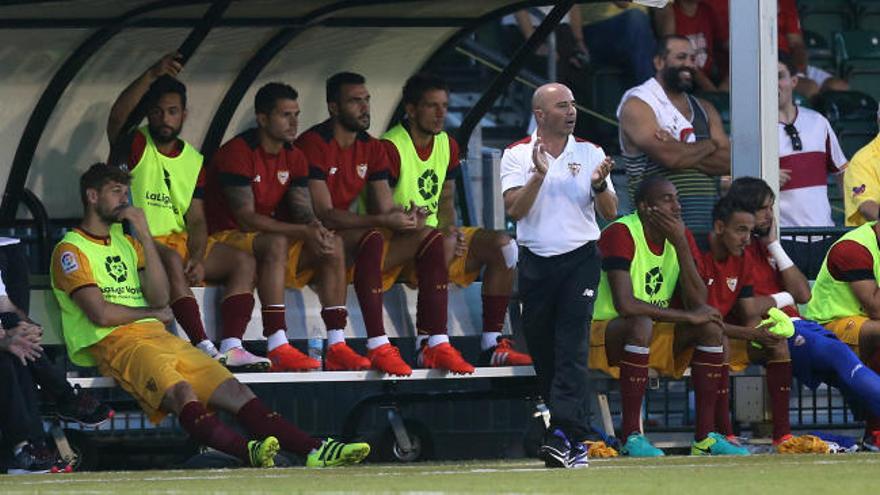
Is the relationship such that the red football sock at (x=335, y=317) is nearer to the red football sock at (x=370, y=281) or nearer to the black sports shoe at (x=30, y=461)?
the red football sock at (x=370, y=281)

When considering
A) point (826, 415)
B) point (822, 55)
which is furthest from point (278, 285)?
point (822, 55)

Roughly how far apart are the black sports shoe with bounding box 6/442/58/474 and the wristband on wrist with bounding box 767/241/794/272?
4069 mm

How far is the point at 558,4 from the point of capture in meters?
13.3

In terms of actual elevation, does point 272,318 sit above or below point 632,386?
above

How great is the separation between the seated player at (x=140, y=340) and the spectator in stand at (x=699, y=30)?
5.66m

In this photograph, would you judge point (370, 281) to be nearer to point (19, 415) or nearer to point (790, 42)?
point (19, 415)

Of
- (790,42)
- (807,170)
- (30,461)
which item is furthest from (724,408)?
(790,42)

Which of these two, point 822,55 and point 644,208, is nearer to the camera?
point 644,208

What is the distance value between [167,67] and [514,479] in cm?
351

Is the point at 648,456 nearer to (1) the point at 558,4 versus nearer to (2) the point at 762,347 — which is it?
(2) the point at 762,347

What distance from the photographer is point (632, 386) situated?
12164mm

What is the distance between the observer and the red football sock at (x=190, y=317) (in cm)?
1198

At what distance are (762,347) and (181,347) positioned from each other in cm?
313

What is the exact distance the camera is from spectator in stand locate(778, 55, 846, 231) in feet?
46.8
